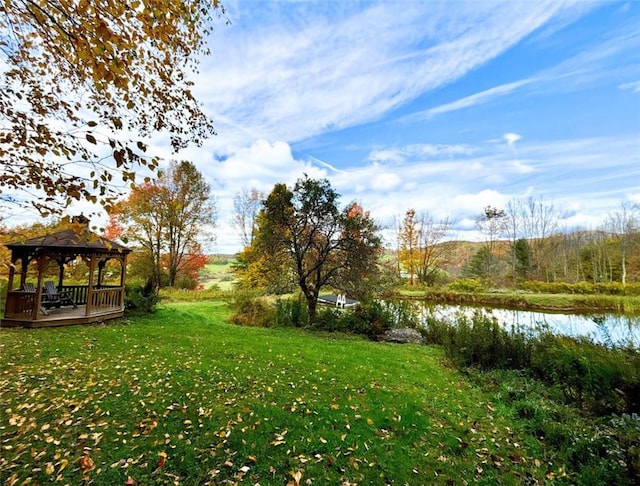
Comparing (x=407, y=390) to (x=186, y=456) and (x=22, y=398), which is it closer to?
(x=186, y=456)

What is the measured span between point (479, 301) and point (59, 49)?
69.5 ft

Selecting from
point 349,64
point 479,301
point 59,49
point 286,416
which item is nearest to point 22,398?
point 286,416

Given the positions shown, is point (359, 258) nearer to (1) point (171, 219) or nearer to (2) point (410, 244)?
(1) point (171, 219)

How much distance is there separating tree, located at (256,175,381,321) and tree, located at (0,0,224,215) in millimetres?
5665

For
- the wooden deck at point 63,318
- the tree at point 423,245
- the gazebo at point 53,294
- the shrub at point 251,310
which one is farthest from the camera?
the tree at point 423,245

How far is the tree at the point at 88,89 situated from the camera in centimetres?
205

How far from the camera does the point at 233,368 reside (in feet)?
15.3

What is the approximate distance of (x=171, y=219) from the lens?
17.5 m

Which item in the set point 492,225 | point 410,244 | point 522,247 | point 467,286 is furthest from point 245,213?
point 522,247

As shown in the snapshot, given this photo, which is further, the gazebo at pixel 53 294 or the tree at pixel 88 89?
the gazebo at pixel 53 294

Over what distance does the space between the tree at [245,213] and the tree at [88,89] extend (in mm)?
17448

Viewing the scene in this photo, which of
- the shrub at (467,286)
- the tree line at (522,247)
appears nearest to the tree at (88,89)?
the shrub at (467,286)

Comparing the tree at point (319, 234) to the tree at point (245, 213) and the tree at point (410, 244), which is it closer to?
the tree at point (245, 213)

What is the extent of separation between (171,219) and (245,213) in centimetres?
514
